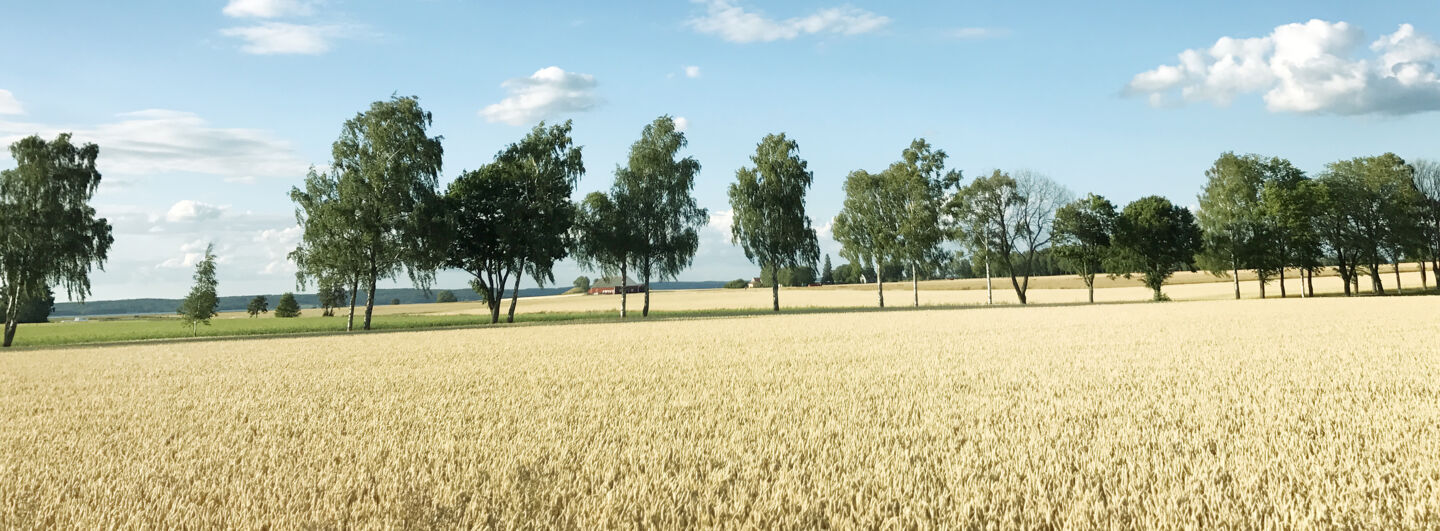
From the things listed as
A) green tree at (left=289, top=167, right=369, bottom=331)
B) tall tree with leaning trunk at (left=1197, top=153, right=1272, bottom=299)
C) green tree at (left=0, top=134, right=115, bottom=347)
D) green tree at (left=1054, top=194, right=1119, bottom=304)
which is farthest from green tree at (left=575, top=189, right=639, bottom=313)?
tall tree with leaning trunk at (left=1197, top=153, right=1272, bottom=299)

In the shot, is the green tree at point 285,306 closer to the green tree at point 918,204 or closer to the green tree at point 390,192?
the green tree at point 390,192

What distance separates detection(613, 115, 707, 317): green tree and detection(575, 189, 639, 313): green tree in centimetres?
47

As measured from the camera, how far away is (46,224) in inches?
1515

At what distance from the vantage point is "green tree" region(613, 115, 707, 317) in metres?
53.4

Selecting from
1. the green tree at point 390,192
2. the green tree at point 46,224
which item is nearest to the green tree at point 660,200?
the green tree at point 390,192

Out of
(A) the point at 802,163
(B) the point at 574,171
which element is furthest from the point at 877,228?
(B) the point at 574,171

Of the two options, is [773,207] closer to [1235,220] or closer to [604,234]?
[604,234]

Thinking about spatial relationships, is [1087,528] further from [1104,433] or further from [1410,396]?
[1410,396]

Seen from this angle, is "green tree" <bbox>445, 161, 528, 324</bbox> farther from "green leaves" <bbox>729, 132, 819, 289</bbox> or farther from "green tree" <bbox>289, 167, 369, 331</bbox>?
"green leaves" <bbox>729, 132, 819, 289</bbox>

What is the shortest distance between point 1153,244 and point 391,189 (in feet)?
189

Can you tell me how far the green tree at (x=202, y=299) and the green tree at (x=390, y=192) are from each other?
9.11 meters

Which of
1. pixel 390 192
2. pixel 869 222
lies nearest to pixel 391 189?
pixel 390 192

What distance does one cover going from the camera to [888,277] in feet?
484

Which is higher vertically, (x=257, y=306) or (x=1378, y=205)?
(x=1378, y=205)
